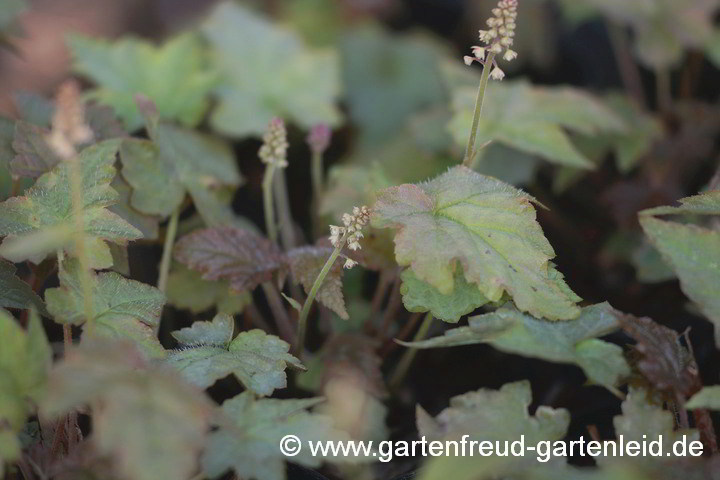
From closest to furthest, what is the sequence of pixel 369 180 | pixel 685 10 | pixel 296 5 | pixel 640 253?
pixel 369 180
pixel 640 253
pixel 685 10
pixel 296 5

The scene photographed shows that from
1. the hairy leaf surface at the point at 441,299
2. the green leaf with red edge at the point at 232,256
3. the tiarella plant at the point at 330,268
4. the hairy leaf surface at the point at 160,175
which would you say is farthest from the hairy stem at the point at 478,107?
the hairy leaf surface at the point at 160,175

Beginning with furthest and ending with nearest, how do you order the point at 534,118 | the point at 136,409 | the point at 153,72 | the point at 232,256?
the point at 153,72, the point at 534,118, the point at 232,256, the point at 136,409

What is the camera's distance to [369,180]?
123 cm

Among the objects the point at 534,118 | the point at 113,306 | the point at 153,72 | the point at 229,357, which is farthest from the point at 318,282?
the point at 153,72

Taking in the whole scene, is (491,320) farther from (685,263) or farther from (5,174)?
(5,174)

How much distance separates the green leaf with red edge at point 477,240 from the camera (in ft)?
3.06

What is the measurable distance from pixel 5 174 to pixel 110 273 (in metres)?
0.37

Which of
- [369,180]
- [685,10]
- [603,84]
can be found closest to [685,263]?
[369,180]

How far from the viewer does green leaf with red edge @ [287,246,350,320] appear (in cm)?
101

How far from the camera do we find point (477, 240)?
986mm

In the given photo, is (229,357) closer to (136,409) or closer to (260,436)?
(260,436)

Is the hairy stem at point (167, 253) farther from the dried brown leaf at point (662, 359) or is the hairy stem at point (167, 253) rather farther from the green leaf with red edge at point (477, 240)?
the dried brown leaf at point (662, 359)

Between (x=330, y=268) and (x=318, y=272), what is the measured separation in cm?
4

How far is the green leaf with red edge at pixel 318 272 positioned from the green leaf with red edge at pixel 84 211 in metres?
0.23
